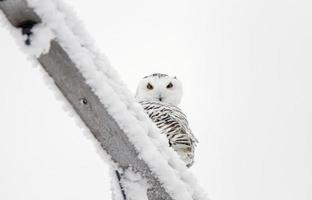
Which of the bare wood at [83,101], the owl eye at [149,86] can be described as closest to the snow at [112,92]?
the bare wood at [83,101]

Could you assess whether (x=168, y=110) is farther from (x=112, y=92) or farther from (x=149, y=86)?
(x=112, y=92)

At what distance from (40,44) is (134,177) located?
1.71ft

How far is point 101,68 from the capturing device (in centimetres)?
136

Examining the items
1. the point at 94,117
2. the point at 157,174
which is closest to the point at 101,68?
the point at 94,117

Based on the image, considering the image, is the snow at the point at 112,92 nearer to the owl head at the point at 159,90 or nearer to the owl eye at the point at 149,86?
the owl head at the point at 159,90

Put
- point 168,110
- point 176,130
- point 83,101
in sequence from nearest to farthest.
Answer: point 83,101 → point 176,130 → point 168,110

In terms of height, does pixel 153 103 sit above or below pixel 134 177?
above

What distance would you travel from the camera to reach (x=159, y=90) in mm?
5227

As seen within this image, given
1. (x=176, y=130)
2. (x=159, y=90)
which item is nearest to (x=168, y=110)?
(x=176, y=130)

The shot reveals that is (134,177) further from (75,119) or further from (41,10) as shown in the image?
(41,10)

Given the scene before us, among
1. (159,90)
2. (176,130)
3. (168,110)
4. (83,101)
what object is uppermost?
(159,90)

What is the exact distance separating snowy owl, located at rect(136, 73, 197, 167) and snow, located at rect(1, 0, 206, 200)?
2.34 metres

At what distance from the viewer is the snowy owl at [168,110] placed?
403 cm

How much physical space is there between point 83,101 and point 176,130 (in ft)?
9.33
